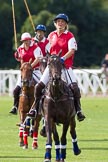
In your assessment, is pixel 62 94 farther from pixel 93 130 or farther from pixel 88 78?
pixel 88 78

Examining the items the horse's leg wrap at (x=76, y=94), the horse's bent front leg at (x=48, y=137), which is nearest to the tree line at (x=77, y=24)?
the horse's leg wrap at (x=76, y=94)

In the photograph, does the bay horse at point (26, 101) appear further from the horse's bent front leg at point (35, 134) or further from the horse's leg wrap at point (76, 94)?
the horse's leg wrap at point (76, 94)

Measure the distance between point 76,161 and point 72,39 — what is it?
90.9 inches

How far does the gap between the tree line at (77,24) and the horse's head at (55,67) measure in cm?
4736

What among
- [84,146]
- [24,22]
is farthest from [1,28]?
[84,146]

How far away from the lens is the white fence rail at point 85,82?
45.7m

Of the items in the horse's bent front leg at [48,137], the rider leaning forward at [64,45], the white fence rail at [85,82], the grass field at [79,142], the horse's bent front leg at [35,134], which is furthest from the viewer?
the white fence rail at [85,82]

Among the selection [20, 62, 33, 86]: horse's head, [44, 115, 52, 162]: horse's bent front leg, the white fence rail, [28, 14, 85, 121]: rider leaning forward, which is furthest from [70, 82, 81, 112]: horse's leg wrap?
the white fence rail

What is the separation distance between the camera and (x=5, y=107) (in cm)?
3575

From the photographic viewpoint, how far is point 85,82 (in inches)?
1796

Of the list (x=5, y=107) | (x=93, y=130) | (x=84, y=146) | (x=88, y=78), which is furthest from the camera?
(x=88, y=78)

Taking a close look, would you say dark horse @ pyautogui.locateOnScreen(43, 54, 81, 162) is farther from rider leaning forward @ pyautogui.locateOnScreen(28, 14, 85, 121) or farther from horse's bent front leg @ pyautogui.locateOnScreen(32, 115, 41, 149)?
horse's bent front leg @ pyautogui.locateOnScreen(32, 115, 41, 149)

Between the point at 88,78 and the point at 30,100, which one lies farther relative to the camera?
the point at 88,78

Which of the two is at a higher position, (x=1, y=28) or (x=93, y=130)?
(x=1, y=28)
